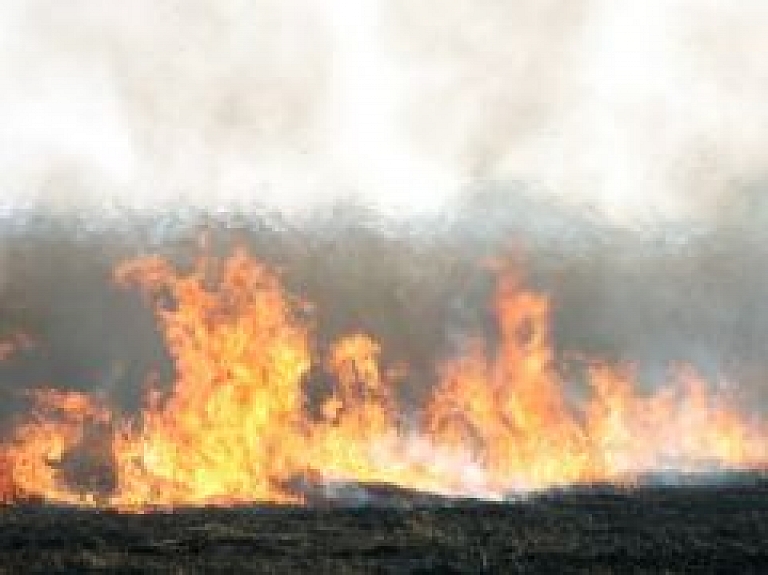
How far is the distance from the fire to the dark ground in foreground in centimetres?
464

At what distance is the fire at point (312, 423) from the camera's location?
3859 centimetres

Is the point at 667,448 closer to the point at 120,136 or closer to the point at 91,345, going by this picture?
the point at 91,345

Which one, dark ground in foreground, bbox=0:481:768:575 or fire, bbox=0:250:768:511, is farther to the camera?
fire, bbox=0:250:768:511

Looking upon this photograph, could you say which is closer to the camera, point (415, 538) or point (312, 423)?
point (415, 538)

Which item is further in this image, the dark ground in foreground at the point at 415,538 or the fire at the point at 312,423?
the fire at the point at 312,423

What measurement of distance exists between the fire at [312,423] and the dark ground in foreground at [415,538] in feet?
15.2

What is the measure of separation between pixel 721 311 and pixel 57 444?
2836cm

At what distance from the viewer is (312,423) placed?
41.9 metres

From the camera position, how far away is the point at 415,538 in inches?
1147

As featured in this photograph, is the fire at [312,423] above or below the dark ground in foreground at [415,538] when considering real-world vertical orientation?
above

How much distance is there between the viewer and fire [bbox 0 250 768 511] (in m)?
38.6

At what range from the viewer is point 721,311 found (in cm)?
5275

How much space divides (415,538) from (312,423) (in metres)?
13.2

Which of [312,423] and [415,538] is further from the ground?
[312,423]
